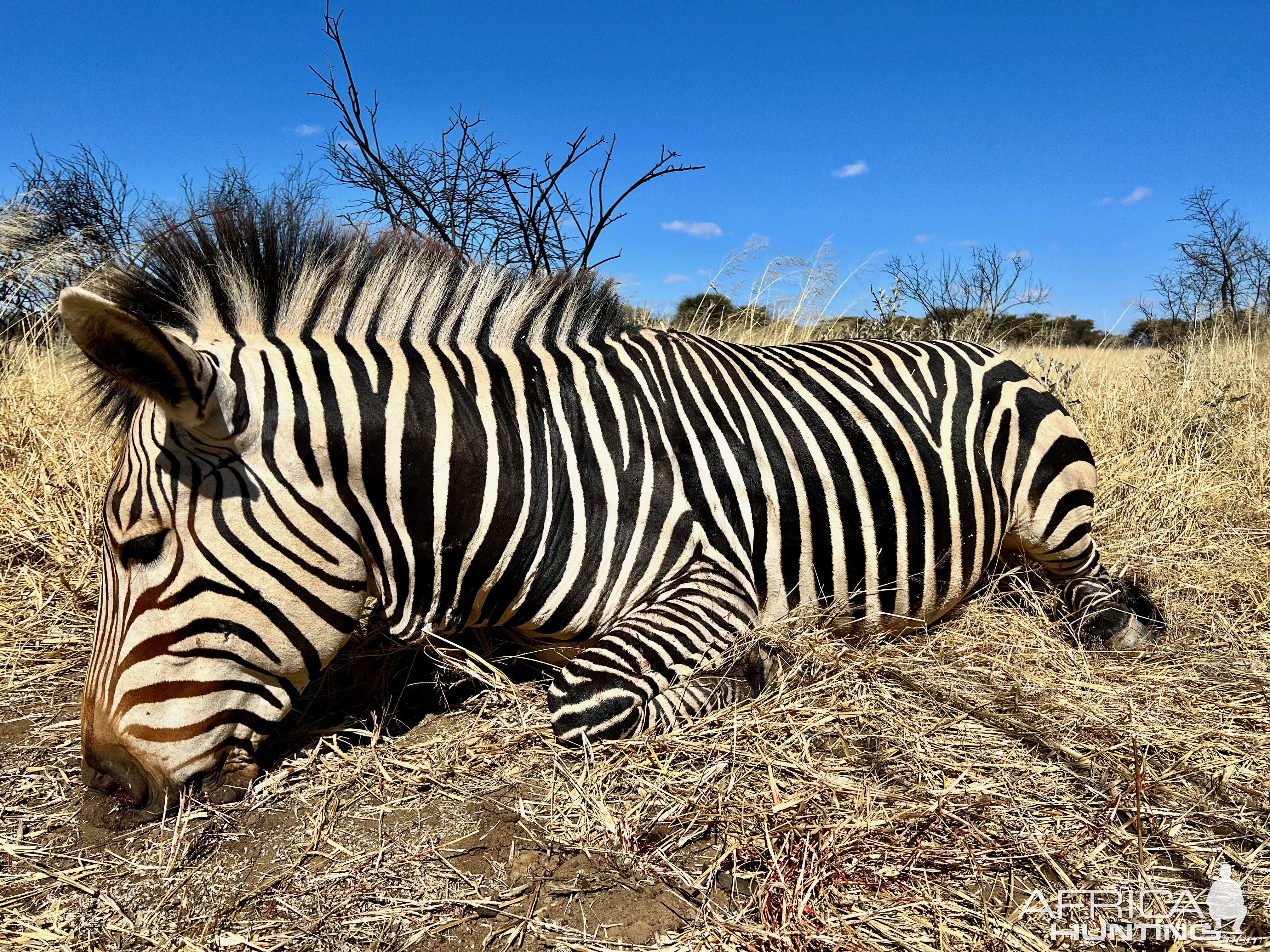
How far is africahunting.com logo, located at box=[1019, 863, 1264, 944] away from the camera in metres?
1.59

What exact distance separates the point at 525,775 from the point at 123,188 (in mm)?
18163

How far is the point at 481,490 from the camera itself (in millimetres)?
2273

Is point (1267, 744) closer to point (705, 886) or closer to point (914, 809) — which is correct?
point (914, 809)

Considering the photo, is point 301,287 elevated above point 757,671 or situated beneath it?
elevated above

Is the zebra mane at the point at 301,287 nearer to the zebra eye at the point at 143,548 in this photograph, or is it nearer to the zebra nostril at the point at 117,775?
the zebra eye at the point at 143,548

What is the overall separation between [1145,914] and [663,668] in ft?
4.28

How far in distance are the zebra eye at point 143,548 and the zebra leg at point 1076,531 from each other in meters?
3.26

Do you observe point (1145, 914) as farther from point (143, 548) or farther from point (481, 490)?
point (143, 548)

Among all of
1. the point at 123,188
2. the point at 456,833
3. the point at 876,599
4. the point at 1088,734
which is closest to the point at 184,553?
the point at 456,833

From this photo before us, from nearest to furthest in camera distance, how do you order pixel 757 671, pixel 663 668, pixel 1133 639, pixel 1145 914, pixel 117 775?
pixel 1145 914 → pixel 117 775 → pixel 663 668 → pixel 757 671 → pixel 1133 639

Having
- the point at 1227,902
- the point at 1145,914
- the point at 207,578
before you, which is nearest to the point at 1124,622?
the point at 1227,902

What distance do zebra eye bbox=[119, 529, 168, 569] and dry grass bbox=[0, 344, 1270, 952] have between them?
0.69m

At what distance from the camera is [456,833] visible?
1943 millimetres

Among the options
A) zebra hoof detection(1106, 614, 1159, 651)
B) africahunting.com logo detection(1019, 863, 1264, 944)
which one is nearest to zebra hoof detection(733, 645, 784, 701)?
africahunting.com logo detection(1019, 863, 1264, 944)
